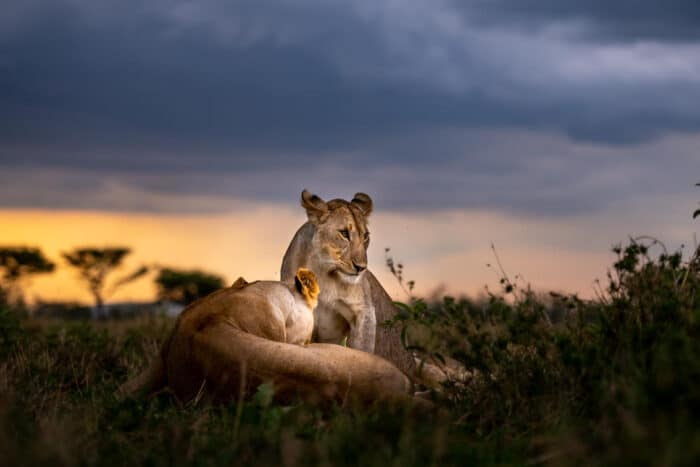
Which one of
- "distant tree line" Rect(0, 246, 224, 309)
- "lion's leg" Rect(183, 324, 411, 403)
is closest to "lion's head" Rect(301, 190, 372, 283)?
"lion's leg" Rect(183, 324, 411, 403)

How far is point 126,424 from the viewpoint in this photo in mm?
6066

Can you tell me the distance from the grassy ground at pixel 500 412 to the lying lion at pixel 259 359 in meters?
0.15

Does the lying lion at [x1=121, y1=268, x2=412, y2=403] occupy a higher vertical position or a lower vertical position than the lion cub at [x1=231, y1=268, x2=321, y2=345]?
lower

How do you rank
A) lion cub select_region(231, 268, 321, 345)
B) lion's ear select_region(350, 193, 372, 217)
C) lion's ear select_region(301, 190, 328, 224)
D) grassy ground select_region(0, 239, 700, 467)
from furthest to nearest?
lion's ear select_region(350, 193, 372, 217) → lion's ear select_region(301, 190, 328, 224) → lion cub select_region(231, 268, 321, 345) → grassy ground select_region(0, 239, 700, 467)

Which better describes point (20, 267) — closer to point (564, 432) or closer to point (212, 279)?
point (212, 279)

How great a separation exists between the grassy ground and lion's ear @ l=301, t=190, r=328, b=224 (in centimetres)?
176

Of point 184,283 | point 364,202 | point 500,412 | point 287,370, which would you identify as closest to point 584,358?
point 500,412

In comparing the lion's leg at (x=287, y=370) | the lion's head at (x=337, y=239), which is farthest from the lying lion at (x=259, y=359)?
the lion's head at (x=337, y=239)

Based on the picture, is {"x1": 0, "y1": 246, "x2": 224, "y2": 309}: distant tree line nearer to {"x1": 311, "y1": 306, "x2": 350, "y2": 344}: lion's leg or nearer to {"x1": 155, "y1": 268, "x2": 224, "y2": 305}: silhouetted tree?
{"x1": 155, "y1": 268, "x2": 224, "y2": 305}: silhouetted tree

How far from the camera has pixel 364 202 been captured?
942cm

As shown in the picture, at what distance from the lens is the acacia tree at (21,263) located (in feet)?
121

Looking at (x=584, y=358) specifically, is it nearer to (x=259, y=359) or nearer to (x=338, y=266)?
(x=259, y=359)

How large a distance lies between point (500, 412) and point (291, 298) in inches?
67.5

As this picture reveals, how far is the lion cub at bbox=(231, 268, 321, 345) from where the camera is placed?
6.74m
